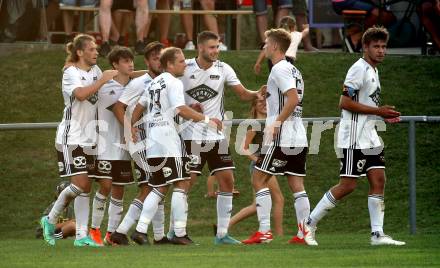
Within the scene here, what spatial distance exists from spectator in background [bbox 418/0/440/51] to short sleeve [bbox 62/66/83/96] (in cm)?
1022

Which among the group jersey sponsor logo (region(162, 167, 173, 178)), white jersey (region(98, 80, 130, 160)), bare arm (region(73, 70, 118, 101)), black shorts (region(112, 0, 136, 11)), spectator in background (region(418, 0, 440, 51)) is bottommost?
jersey sponsor logo (region(162, 167, 173, 178))

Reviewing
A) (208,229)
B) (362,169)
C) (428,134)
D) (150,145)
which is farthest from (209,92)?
(428,134)

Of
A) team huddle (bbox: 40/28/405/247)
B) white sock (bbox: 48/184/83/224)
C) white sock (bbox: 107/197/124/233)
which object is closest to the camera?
team huddle (bbox: 40/28/405/247)

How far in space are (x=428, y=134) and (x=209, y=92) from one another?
6686 millimetres

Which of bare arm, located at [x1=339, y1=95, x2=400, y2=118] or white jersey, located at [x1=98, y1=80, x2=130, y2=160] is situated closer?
bare arm, located at [x1=339, y1=95, x2=400, y2=118]

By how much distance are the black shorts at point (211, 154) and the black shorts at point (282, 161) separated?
0.49m

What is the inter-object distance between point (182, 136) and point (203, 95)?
0.51m

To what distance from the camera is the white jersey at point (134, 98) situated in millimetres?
16344

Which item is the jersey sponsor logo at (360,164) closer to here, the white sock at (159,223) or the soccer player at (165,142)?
the soccer player at (165,142)

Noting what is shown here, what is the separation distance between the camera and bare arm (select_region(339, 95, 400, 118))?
599 inches

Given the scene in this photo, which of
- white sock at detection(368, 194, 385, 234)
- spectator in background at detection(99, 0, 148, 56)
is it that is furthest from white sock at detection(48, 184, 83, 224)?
spectator in background at detection(99, 0, 148, 56)

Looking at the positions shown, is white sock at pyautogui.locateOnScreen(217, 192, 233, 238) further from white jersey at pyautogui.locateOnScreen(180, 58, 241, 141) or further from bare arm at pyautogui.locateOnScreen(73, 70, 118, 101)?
bare arm at pyautogui.locateOnScreen(73, 70, 118, 101)

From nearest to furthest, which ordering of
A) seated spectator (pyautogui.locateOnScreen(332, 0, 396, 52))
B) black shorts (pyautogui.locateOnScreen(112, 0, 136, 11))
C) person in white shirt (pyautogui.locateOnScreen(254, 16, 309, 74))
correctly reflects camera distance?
1. person in white shirt (pyautogui.locateOnScreen(254, 16, 309, 74))
2. black shorts (pyautogui.locateOnScreen(112, 0, 136, 11))
3. seated spectator (pyautogui.locateOnScreen(332, 0, 396, 52))

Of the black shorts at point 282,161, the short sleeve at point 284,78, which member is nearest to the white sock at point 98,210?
the black shorts at point 282,161
